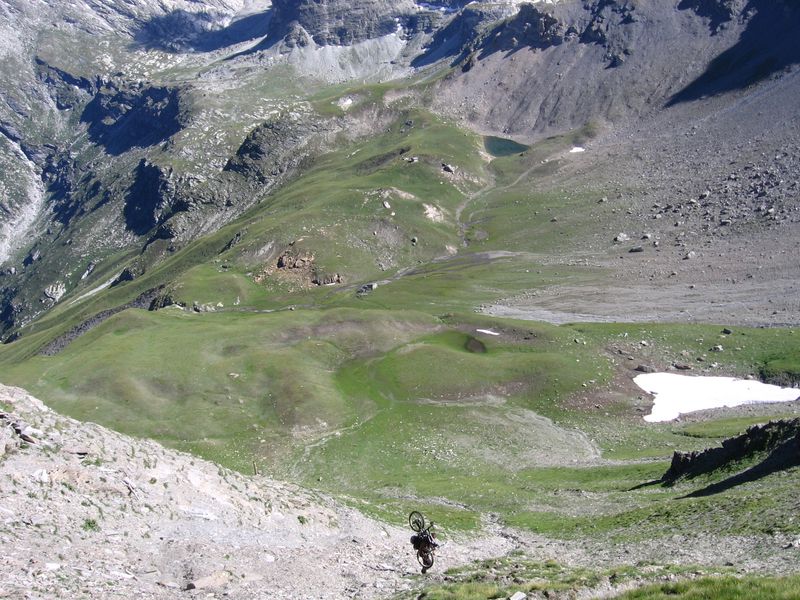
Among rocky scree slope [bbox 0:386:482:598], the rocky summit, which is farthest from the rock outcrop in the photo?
rocky scree slope [bbox 0:386:482:598]

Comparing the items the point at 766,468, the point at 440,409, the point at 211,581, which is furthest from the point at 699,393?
the point at 211,581

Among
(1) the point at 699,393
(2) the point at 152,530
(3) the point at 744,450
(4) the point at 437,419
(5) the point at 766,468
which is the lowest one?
(1) the point at 699,393

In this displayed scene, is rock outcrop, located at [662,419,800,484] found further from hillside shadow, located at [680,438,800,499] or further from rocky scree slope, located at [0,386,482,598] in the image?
rocky scree slope, located at [0,386,482,598]

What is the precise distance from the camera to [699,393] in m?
79.9

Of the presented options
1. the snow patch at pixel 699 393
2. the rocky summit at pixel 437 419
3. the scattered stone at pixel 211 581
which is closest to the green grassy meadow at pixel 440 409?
the rocky summit at pixel 437 419

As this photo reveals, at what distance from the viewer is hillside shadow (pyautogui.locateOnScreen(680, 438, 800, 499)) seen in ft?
119

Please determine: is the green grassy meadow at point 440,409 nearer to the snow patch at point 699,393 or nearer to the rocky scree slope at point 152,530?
the snow patch at point 699,393

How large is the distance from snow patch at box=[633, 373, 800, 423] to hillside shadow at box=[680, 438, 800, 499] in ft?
119

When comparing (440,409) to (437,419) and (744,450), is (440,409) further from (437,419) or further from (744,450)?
(744,450)

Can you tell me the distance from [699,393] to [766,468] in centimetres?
4577

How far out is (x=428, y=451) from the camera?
69.6 m

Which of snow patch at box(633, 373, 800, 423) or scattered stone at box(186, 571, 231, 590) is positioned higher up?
scattered stone at box(186, 571, 231, 590)

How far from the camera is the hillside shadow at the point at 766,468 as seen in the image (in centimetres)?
3638

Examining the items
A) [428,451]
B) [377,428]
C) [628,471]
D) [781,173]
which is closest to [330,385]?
[377,428]
